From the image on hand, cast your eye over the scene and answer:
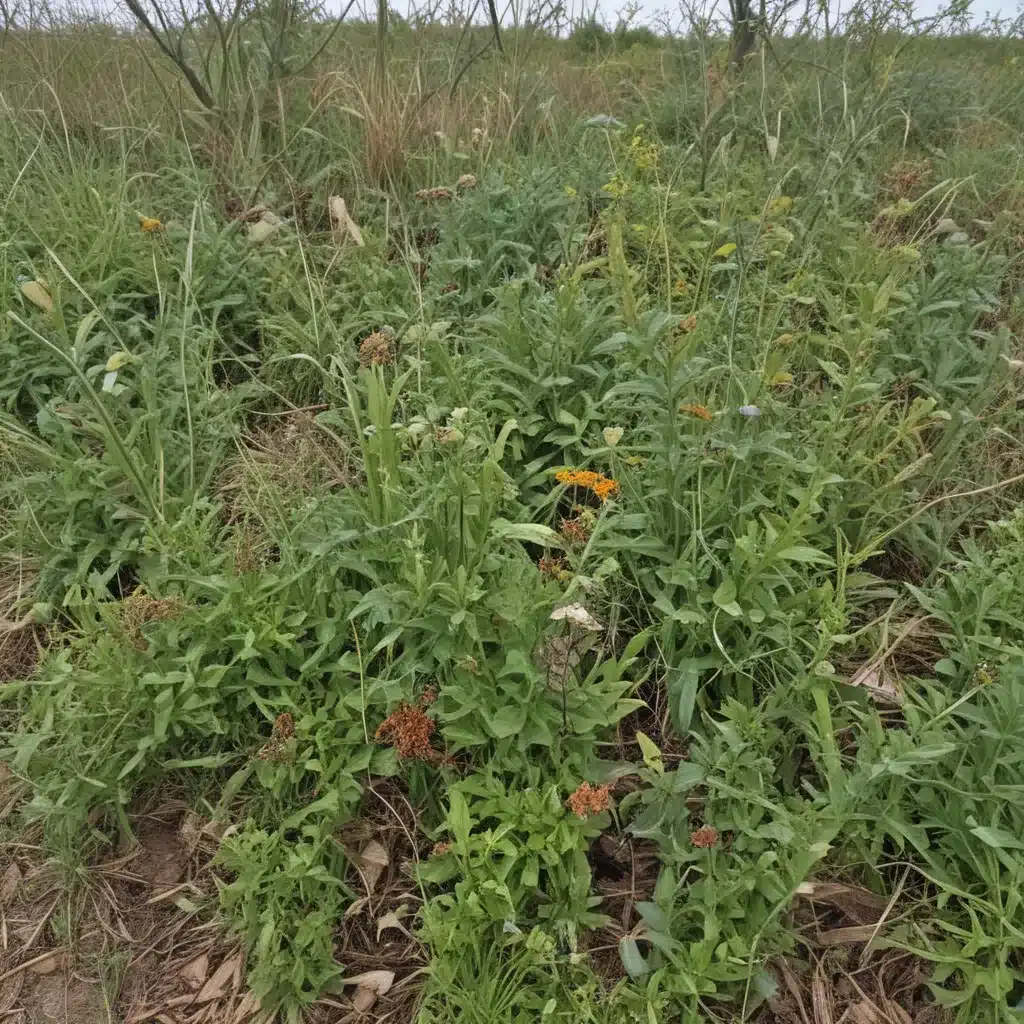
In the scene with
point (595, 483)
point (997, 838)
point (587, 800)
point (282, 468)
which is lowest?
point (997, 838)

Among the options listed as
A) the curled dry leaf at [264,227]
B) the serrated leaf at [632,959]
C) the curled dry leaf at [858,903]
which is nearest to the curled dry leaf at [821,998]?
the curled dry leaf at [858,903]

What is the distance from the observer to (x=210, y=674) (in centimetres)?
159

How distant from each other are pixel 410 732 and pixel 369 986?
1.54ft

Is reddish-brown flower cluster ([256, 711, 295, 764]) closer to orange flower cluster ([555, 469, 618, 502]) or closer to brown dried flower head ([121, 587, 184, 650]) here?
brown dried flower head ([121, 587, 184, 650])

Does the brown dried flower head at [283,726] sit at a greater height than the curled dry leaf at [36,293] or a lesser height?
lesser

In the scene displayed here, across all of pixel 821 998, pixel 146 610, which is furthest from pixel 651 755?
pixel 146 610

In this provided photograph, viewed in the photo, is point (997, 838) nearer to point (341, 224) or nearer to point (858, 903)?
point (858, 903)

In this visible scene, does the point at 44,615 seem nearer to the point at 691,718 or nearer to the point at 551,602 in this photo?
the point at 551,602

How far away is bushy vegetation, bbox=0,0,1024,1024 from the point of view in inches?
54.6

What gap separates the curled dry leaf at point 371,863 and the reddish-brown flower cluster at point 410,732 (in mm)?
212

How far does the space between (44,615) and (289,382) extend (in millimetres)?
969

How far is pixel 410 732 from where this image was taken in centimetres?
146

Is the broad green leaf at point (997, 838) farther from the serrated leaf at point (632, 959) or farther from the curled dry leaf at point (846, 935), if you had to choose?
the serrated leaf at point (632, 959)

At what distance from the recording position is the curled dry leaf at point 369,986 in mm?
1420
